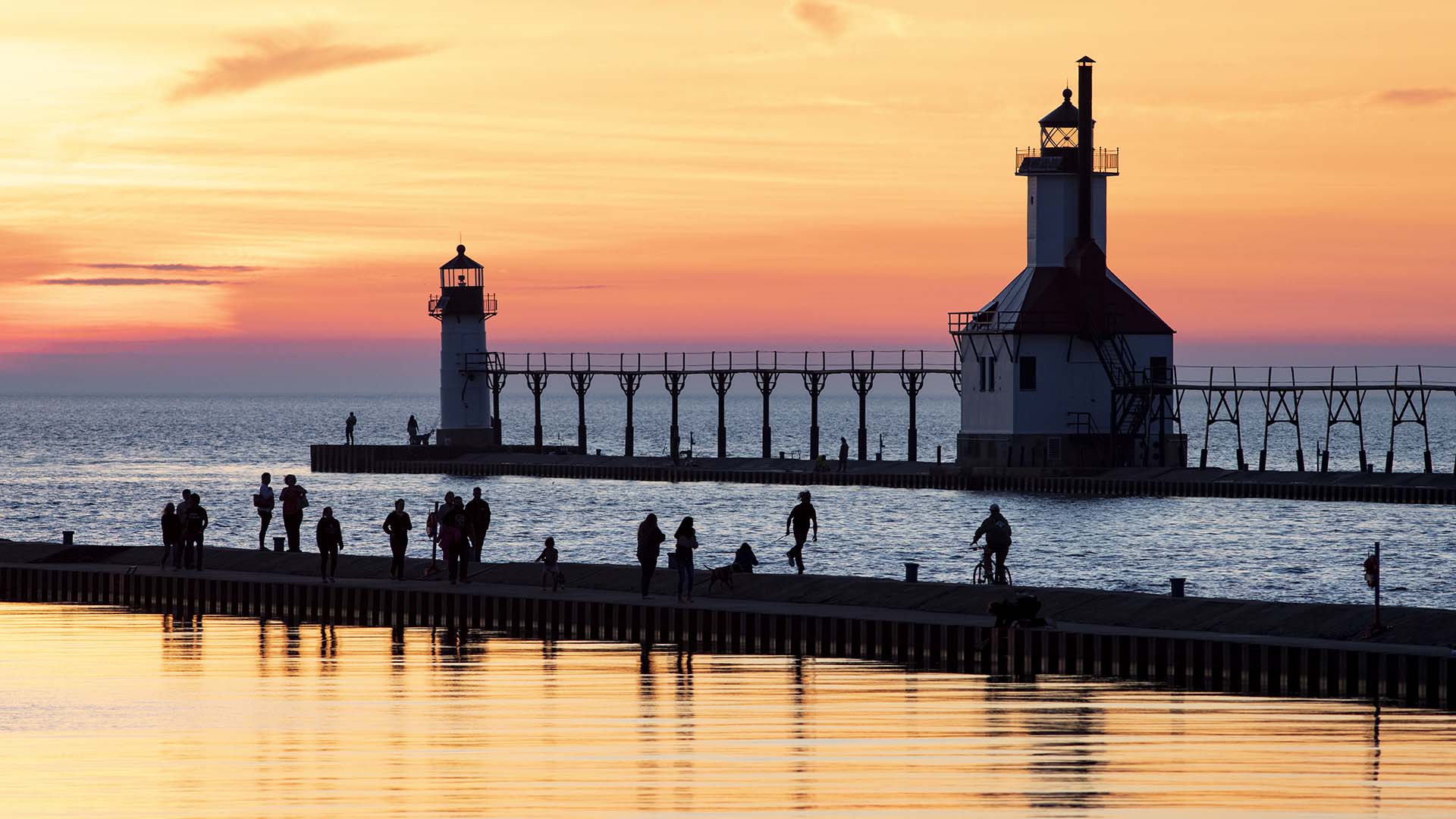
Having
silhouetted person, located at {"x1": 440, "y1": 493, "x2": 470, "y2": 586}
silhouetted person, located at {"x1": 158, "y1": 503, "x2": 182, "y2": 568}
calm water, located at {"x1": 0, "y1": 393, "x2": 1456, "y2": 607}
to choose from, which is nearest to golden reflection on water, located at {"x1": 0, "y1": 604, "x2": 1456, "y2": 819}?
silhouetted person, located at {"x1": 440, "y1": 493, "x2": 470, "y2": 586}

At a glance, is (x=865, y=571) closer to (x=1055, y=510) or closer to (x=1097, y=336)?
(x=1055, y=510)

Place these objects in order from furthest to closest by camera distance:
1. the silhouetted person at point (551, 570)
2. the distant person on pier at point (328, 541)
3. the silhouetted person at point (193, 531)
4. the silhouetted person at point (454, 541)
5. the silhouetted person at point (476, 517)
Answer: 1. the silhouetted person at point (193, 531)
2. the silhouetted person at point (476, 517)
3. the distant person on pier at point (328, 541)
4. the silhouetted person at point (454, 541)
5. the silhouetted person at point (551, 570)

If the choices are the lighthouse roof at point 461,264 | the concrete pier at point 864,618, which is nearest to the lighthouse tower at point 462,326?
the lighthouse roof at point 461,264

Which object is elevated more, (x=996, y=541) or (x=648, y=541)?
(x=648, y=541)

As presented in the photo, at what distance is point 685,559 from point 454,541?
16.4ft

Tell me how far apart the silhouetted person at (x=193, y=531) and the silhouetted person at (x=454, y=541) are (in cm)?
453

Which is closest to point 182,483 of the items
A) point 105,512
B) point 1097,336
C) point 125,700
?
point 105,512

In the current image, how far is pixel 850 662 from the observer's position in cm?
2767

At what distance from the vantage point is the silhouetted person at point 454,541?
33750 mm

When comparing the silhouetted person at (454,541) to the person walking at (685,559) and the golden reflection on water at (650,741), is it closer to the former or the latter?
the person walking at (685,559)

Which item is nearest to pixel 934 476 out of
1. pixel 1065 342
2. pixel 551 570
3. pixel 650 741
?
pixel 1065 342

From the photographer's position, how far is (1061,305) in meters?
77.2

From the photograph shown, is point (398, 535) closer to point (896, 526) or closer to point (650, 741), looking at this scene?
point (650, 741)

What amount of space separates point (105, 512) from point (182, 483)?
2288 cm
